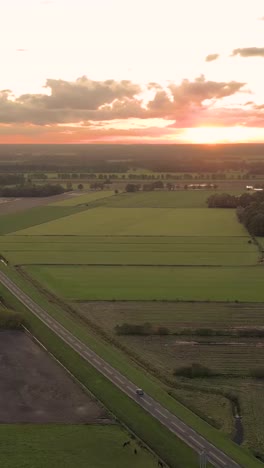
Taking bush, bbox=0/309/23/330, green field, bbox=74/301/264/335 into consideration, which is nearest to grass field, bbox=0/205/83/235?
green field, bbox=74/301/264/335

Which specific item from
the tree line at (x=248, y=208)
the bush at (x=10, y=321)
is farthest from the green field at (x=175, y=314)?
the tree line at (x=248, y=208)

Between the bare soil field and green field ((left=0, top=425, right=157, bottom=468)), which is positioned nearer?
green field ((left=0, top=425, right=157, bottom=468))

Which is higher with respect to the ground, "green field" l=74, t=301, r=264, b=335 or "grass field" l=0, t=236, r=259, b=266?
"grass field" l=0, t=236, r=259, b=266

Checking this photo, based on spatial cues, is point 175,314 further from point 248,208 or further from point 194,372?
point 248,208

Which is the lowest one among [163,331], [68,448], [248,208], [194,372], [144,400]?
[68,448]

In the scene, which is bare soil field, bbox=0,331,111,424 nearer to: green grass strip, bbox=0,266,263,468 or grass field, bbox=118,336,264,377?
green grass strip, bbox=0,266,263,468

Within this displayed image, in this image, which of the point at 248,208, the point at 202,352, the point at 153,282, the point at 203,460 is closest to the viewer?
the point at 203,460

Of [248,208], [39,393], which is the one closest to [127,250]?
[248,208]
